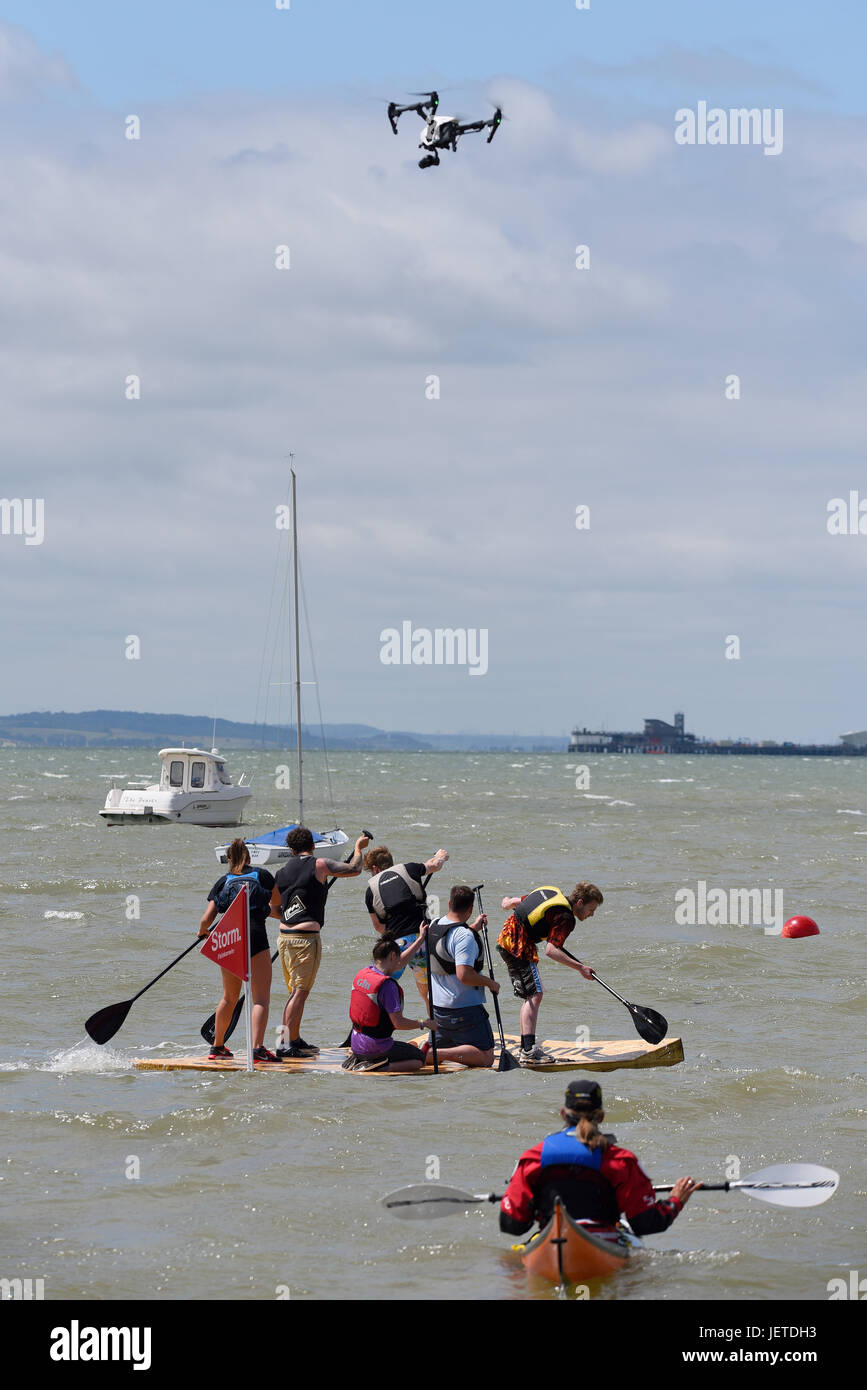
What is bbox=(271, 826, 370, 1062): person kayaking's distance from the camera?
12719 millimetres

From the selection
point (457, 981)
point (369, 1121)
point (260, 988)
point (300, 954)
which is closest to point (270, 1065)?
point (260, 988)

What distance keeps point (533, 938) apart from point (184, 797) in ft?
147

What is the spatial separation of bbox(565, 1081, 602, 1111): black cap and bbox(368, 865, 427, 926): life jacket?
194 inches

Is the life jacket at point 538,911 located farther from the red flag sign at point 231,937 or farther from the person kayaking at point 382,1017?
the red flag sign at point 231,937

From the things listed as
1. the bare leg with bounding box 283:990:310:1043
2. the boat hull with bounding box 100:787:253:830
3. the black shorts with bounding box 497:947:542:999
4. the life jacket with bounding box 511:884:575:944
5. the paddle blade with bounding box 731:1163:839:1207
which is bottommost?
the boat hull with bounding box 100:787:253:830

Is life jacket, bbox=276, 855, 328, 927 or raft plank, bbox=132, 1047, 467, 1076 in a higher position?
life jacket, bbox=276, 855, 328, 927

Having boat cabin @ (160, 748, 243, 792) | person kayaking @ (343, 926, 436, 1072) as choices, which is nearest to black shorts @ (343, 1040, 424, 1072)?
person kayaking @ (343, 926, 436, 1072)

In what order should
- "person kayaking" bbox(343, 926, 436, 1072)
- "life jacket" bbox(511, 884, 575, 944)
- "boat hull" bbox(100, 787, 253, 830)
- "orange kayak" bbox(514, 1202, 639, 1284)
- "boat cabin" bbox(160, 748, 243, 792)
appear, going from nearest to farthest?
"orange kayak" bbox(514, 1202, 639, 1284), "person kayaking" bbox(343, 926, 436, 1072), "life jacket" bbox(511, 884, 575, 944), "boat hull" bbox(100, 787, 253, 830), "boat cabin" bbox(160, 748, 243, 792)

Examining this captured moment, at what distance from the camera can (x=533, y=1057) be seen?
1293 centimetres

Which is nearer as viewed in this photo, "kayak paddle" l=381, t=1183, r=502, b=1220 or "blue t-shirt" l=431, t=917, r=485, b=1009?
"kayak paddle" l=381, t=1183, r=502, b=1220

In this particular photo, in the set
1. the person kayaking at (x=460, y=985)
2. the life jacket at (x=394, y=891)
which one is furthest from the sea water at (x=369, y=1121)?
the life jacket at (x=394, y=891)

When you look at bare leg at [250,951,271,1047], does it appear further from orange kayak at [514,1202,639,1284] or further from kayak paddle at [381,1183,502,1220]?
orange kayak at [514,1202,639,1284]

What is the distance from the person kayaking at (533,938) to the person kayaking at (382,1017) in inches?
32.2
